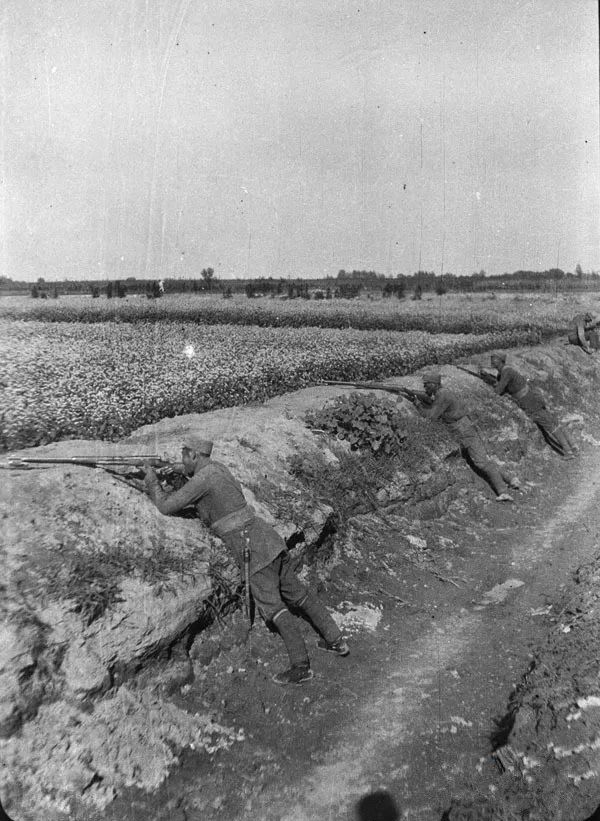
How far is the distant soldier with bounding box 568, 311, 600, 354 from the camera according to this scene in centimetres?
1873

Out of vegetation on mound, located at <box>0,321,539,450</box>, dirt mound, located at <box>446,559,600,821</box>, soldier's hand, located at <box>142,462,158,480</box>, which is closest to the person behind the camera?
dirt mound, located at <box>446,559,600,821</box>

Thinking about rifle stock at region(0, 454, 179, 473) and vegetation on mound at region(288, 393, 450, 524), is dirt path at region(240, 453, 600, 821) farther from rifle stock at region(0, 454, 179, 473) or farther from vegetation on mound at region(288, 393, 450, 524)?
rifle stock at region(0, 454, 179, 473)

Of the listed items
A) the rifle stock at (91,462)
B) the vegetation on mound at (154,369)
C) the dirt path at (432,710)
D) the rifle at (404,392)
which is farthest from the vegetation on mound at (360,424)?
the rifle stock at (91,462)

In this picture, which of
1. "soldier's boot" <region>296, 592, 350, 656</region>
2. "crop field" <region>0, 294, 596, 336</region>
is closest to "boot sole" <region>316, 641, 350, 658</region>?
"soldier's boot" <region>296, 592, 350, 656</region>

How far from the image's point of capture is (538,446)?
12.4 metres

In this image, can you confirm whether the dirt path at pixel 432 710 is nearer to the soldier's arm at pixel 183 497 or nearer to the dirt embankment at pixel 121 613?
Result: the dirt embankment at pixel 121 613

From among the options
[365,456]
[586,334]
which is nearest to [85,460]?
[365,456]

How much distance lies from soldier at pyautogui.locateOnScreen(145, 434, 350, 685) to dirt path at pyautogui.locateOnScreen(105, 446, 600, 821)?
0.87ft

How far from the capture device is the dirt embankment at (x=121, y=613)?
392cm

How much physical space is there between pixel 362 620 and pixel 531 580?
2.14 metres

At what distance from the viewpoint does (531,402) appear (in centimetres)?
1179

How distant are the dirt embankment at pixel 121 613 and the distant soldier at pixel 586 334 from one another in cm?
1342

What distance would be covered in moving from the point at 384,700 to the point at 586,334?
1704 centimetres

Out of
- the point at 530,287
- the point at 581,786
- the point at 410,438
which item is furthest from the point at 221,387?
the point at 530,287
